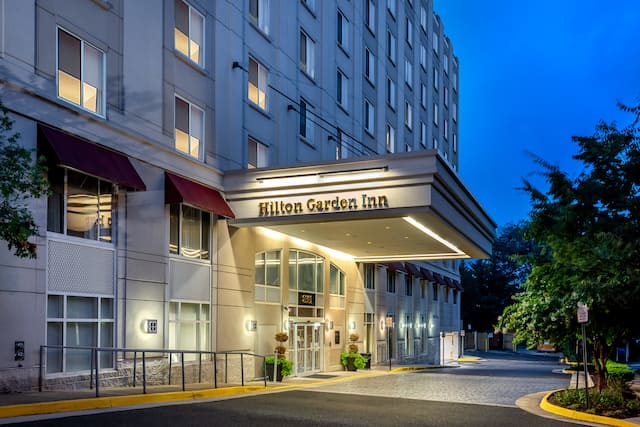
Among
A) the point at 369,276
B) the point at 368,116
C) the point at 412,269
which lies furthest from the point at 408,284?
the point at 368,116

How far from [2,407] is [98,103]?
8.84 meters

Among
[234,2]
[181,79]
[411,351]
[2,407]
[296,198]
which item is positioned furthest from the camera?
[411,351]

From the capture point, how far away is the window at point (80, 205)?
16898 mm

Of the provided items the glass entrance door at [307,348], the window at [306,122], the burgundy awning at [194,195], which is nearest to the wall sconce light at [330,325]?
the glass entrance door at [307,348]

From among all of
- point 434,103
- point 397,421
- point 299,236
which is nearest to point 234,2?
point 299,236

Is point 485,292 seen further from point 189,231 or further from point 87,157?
point 87,157

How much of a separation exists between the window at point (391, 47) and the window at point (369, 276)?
13.9 metres

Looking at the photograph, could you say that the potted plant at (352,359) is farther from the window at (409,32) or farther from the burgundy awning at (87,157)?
the window at (409,32)

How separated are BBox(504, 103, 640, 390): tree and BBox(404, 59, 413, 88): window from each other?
1209 inches

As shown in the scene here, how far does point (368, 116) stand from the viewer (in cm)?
4128

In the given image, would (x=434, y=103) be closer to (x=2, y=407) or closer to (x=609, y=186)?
(x=609, y=186)

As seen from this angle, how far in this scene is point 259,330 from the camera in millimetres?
26625

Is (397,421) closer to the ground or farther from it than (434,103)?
closer to the ground

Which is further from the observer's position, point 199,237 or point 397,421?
point 199,237
